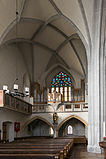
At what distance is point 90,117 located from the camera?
15625 millimetres

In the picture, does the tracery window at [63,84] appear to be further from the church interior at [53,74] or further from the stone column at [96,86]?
the stone column at [96,86]

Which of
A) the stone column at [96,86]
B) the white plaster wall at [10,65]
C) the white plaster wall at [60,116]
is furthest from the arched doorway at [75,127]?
the stone column at [96,86]

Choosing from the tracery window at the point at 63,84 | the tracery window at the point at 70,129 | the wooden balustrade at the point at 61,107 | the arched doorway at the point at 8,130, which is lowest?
the tracery window at the point at 70,129

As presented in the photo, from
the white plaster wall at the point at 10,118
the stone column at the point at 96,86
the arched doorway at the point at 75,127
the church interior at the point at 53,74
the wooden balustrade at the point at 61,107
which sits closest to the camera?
the stone column at the point at 96,86

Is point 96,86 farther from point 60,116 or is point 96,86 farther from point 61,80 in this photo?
point 61,80

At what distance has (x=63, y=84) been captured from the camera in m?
32.2

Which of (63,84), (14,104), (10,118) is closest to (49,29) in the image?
(14,104)

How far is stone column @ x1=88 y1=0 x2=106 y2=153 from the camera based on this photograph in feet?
48.8

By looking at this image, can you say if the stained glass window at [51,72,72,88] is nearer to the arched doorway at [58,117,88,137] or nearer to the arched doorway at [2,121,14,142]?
the arched doorway at [58,117,88,137]

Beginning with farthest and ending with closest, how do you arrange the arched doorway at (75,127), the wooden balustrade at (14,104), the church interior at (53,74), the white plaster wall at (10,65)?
the arched doorway at (75,127) < the white plaster wall at (10,65) < the wooden balustrade at (14,104) < the church interior at (53,74)

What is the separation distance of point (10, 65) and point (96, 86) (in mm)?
11042

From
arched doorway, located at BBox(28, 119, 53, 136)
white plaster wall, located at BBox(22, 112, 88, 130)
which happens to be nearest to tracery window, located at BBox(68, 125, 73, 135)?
arched doorway, located at BBox(28, 119, 53, 136)

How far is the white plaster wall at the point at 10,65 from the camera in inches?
893

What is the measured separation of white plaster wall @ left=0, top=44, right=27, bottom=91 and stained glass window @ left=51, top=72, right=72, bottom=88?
6.11 metres
